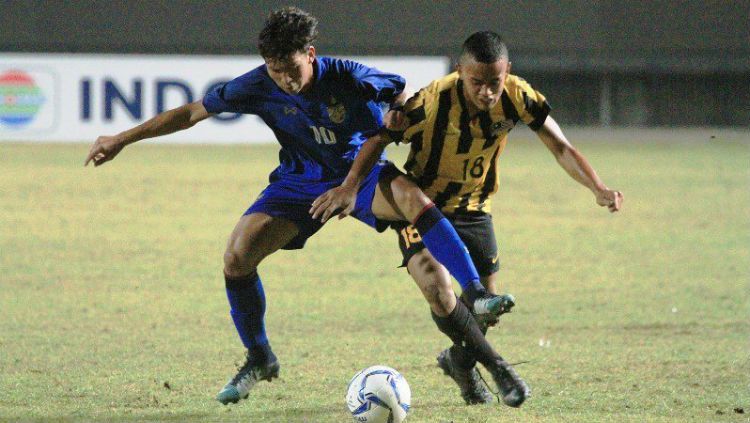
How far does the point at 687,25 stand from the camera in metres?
23.4

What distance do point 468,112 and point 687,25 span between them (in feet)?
63.7

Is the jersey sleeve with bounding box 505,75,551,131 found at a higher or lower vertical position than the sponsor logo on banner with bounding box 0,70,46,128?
higher

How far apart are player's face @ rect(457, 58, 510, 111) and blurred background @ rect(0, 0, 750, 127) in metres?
16.7

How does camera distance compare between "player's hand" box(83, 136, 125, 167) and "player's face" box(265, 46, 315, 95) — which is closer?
"player's face" box(265, 46, 315, 95)

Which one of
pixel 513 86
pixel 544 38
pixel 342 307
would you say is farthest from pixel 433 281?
pixel 544 38

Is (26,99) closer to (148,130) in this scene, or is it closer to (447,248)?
(148,130)

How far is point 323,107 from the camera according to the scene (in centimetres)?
527

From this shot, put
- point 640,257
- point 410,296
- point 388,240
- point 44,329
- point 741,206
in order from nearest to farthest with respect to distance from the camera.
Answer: point 44,329 < point 410,296 < point 640,257 < point 388,240 < point 741,206

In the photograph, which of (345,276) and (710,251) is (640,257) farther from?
(345,276)

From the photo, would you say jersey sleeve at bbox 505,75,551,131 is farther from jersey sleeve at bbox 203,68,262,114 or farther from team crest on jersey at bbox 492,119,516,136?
jersey sleeve at bbox 203,68,262,114

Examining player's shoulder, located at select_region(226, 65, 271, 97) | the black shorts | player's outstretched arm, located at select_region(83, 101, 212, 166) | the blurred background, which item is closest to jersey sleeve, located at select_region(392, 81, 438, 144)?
the black shorts

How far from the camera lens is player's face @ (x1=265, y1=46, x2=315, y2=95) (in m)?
4.99

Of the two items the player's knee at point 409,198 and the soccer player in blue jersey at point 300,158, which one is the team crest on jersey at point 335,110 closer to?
the soccer player in blue jersey at point 300,158

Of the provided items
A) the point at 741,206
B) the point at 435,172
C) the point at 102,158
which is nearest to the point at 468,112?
the point at 435,172
